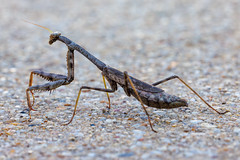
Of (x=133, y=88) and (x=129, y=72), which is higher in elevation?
(x=129, y=72)

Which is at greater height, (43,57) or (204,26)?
(204,26)

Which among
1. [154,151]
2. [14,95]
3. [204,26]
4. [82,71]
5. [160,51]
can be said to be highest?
[204,26]

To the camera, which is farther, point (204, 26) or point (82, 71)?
point (204, 26)

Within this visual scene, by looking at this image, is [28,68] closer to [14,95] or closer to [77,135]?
[14,95]

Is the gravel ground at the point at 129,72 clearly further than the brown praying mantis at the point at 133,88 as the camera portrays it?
No

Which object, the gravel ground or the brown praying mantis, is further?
the brown praying mantis

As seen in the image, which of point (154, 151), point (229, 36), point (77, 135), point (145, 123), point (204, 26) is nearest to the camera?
point (154, 151)

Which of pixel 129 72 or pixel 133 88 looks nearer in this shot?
pixel 133 88

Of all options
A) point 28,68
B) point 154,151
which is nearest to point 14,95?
point 28,68
